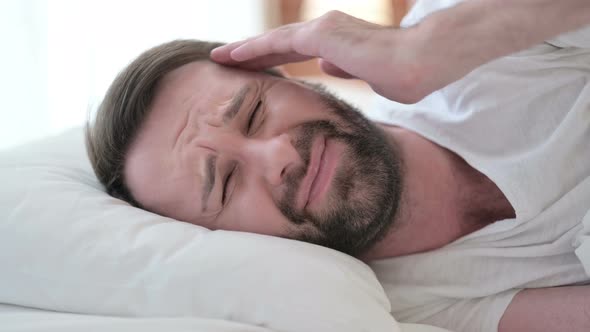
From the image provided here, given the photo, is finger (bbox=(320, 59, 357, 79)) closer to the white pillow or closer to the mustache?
the mustache

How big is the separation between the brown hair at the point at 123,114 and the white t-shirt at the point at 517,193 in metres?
0.53

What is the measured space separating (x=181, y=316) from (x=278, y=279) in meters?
0.14

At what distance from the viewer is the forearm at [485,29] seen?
90 cm

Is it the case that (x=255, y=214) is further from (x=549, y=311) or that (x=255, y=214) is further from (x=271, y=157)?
(x=549, y=311)

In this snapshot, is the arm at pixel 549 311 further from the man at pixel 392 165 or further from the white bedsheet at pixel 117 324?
the white bedsheet at pixel 117 324

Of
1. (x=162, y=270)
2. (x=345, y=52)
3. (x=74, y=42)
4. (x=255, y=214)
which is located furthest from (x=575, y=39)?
(x=74, y=42)

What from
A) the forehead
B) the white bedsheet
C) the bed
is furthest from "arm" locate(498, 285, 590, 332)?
the forehead

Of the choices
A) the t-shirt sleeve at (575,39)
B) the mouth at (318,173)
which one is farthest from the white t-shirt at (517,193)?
the mouth at (318,173)

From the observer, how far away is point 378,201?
44.8 inches

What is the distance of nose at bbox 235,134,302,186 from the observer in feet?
3.57

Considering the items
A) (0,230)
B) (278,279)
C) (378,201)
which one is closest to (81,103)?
(0,230)

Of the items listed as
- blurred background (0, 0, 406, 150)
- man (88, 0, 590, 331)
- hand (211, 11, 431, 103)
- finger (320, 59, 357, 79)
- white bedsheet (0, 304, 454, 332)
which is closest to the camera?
white bedsheet (0, 304, 454, 332)

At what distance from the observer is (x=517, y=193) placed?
113 centimetres

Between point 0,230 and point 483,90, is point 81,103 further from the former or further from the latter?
point 483,90
